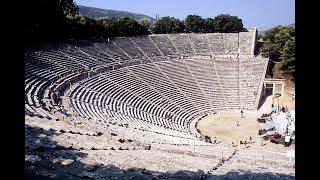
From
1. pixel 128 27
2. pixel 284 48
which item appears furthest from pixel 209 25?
pixel 284 48

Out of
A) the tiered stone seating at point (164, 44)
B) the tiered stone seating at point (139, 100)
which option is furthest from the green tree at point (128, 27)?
the tiered stone seating at point (139, 100)

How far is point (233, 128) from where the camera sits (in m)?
34.0

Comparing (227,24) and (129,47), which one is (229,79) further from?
(227,24)

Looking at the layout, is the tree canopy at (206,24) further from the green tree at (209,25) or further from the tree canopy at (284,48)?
the tree canopy at (284,48)

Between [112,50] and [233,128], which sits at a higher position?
[112,50]

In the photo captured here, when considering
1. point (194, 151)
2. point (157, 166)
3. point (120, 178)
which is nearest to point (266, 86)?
point (194, 151)

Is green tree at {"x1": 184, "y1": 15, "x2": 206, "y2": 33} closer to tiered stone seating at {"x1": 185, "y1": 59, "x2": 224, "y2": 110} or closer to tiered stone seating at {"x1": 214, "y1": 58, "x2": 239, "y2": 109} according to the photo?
tiered stone seating at {"x1": 214, "y1": 58, "x2": 239, "y2": 109}

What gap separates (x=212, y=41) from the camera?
55.2m

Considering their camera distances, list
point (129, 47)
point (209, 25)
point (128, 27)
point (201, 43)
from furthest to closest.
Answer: point (209, 25) < point (128, 27) < point (201, 43) < point (129, 47)

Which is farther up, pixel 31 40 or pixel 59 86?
pixel 31 40

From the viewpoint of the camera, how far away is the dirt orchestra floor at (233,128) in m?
29.8
